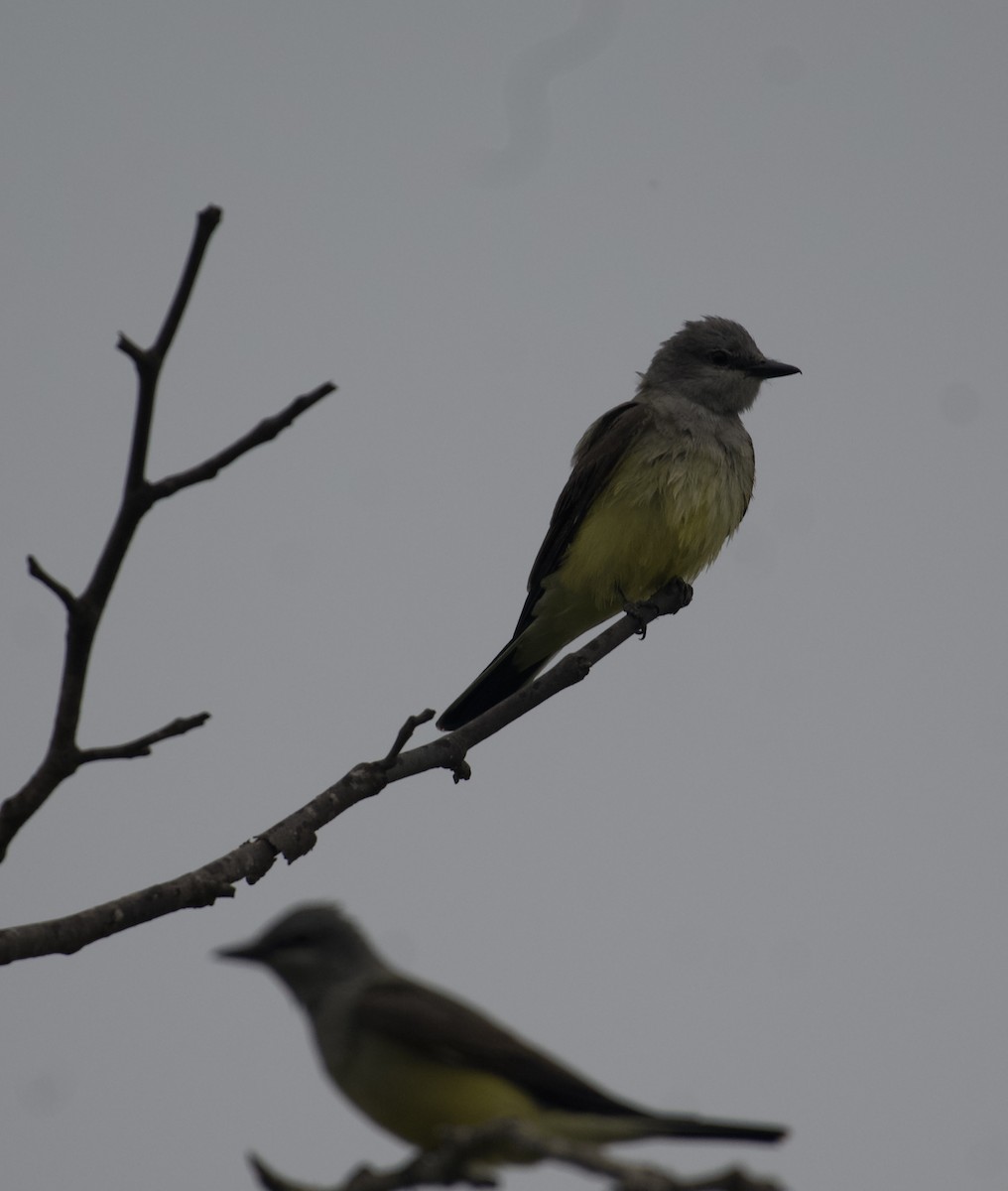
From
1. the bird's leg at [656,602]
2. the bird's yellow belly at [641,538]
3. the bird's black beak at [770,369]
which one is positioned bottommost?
the bird's leg at [656,602]

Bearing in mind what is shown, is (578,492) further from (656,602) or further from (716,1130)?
(716,1130)

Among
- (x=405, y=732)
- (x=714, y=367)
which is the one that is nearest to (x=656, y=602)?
(x=714, y=367)

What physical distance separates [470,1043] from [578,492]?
5.02 meters

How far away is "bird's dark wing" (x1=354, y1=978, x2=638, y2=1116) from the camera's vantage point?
11.2 ft

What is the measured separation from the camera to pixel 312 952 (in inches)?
163

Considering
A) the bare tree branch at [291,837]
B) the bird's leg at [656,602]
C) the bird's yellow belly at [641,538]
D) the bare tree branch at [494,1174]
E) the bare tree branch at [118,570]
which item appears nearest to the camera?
the bare tree branch at [494,1174]

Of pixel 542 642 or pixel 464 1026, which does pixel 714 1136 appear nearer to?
pixel 464 1026

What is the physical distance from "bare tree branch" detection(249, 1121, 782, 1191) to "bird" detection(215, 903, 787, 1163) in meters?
0.42

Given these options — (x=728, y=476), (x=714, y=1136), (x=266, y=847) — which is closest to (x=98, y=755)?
(x=266, y=847)

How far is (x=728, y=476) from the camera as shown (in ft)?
27.1

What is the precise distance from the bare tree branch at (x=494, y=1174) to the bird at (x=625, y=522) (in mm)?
4774

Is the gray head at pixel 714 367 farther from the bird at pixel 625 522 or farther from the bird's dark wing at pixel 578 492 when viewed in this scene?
the bird's dark wing at pixel 578 492

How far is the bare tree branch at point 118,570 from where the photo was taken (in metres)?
3.27

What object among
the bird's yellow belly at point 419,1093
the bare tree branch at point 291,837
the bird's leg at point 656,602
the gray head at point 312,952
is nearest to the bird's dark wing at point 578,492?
the bird's leg at point 656,602
